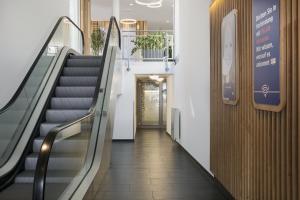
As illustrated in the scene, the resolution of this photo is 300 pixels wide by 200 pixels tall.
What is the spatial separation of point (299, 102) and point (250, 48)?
1.24 m

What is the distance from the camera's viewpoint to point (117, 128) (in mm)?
11656

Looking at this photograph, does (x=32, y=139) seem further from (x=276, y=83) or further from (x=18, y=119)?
(x=276, y=83)

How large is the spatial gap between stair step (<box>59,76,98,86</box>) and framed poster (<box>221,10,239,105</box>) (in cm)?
329

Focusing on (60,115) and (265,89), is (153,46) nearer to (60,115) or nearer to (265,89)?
(60,115)

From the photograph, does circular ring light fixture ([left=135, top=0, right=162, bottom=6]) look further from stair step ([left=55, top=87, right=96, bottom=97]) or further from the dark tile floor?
stair step ([left=55, top=87, right=96, bottom=97])

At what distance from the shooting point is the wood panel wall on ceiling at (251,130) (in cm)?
271

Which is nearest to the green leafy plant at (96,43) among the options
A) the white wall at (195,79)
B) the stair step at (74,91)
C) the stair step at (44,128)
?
the white wall at (195,79)

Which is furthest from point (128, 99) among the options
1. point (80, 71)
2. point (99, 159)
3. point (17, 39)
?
point (99, 159)

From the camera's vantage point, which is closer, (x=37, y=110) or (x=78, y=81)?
(x=37, y=110)

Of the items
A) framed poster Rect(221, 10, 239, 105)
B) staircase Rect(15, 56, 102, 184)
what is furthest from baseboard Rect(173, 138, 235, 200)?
staircase Rect(15, 56, 102, 184)

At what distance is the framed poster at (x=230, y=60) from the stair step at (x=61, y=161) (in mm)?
2216

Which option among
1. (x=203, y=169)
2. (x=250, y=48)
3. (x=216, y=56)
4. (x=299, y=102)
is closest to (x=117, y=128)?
(x=203, y=169)

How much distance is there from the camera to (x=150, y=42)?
13.0 meters

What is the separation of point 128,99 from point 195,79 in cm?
507
